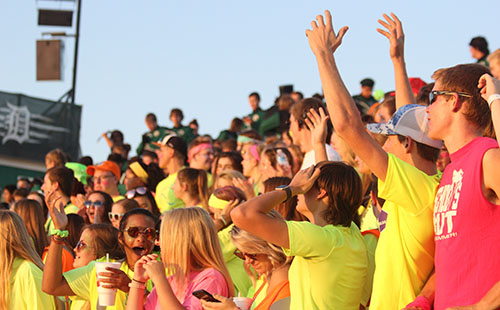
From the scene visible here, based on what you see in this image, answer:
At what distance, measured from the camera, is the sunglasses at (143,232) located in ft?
17.3

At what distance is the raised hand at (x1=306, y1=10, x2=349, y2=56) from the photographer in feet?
12.6

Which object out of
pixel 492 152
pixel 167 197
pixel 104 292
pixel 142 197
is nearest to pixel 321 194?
pixel 492 152

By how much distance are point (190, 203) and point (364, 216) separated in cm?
295

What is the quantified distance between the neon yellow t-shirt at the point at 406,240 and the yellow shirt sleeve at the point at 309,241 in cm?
38

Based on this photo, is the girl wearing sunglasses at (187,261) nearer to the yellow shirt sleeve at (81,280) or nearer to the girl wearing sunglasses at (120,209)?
the yellow shirt sleeve at (81,280)

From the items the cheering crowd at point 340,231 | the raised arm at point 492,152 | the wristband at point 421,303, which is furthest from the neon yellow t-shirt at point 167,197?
the raised arm at point 492,152

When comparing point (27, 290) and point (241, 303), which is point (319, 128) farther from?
point (27, 290)

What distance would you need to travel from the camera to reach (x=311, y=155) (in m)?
6.13

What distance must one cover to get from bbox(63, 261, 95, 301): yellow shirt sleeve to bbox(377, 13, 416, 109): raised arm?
2.57 metres

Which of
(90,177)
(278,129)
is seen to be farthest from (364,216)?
(278,129)

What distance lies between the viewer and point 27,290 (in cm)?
602

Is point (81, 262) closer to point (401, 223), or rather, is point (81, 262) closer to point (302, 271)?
point (302, 271)

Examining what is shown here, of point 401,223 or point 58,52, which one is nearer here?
point 401,223

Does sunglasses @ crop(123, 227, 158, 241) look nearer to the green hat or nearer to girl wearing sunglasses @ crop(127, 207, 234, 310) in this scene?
girl wearing sunglasses @ crop(127, 207, 234, 310)
